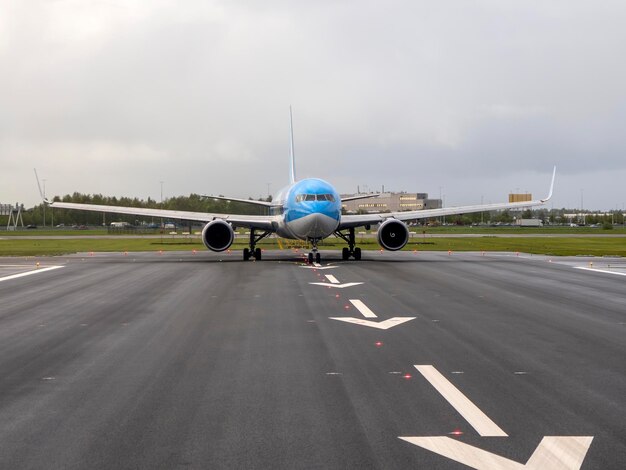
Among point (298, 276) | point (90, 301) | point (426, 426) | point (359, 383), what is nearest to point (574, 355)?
point (359, 383)

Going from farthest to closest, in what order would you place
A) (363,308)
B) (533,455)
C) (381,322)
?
(363,308) → (381,322) → (533,455)

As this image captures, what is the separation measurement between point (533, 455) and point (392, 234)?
1175 inches

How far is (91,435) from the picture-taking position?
643 cm

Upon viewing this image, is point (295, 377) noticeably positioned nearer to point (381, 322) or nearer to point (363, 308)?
point (381, 322)

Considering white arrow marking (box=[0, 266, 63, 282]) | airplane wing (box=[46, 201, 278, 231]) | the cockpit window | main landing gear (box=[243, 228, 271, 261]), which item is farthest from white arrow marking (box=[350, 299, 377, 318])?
main landing gear (box=[243, 228, 271, 261])

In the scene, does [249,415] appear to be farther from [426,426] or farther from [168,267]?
[168,267]

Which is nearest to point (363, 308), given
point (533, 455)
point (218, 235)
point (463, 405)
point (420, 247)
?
point (463, 405)

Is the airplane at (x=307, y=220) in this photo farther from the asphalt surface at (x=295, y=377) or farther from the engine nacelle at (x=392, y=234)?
the asphalt surface at (x=295, y=377)

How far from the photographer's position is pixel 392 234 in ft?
116

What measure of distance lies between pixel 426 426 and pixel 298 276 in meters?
19.6

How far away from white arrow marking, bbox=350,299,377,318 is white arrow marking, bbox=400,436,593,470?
29.1 feet

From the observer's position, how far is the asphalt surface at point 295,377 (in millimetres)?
6062

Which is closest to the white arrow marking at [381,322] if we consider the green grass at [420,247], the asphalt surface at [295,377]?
the asphalt surface at [295,377]

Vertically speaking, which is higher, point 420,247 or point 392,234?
point 392,234
